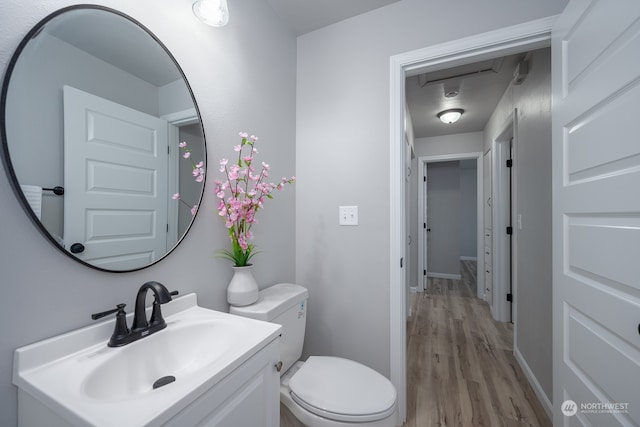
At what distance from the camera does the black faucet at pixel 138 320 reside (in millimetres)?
733

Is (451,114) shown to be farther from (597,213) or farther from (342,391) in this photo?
(342,391)

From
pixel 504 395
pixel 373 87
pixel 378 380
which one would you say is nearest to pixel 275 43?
pixel 373 87

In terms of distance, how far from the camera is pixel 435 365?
2.02 m

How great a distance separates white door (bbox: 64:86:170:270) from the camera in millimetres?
725

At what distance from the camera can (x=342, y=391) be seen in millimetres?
1045

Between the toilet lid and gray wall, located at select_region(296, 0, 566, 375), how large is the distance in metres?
0.37

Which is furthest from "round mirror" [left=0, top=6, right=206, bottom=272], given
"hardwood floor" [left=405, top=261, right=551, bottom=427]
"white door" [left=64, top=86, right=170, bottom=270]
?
"hardwood floor" [left=405, top=261, right=551, bottom=427]

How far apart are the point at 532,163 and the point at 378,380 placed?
180cm

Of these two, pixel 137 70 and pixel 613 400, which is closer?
pixel 613 400

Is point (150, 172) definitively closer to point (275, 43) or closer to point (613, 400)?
point (275, 43)

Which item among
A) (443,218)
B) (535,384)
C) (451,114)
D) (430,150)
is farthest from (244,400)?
(443,218)

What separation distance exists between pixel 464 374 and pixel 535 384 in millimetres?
417

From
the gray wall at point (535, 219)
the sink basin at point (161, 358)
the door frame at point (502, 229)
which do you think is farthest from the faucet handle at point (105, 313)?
the door frame at point (502, 229)

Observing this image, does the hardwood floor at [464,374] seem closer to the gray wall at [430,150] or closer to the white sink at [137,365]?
the gray wall at [430,150]
